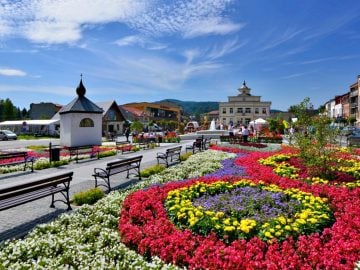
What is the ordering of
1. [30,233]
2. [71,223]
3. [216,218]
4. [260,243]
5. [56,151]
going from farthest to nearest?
[56,151], [71,223], [30,233], [216,218], [260,243]

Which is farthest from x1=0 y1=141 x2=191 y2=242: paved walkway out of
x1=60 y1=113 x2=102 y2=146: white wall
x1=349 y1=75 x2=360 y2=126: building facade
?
x1=349 y1=75 x2=360 y2=126: building facade

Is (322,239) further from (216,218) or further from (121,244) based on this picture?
(121,244)

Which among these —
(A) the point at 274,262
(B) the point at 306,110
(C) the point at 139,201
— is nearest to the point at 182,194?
(C) the point at 139,201

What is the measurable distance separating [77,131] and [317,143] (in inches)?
860

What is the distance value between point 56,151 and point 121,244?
12.6 meters

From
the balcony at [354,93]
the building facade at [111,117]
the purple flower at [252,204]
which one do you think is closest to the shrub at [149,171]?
the purple flower at [252,204]

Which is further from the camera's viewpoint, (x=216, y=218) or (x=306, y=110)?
(x=306, y=110)

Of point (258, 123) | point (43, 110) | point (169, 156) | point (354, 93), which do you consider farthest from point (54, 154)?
point (354, 93)

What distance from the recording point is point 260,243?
4.32 m

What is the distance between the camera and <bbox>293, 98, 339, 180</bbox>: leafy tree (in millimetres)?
9320

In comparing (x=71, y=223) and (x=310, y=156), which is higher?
(x=310, y=156)

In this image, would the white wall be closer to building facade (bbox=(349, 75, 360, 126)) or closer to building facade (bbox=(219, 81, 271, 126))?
building facade (bbox=(219, 81, 271, 126))

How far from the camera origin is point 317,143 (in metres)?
9.54

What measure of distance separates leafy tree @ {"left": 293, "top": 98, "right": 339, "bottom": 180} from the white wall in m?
21.0
